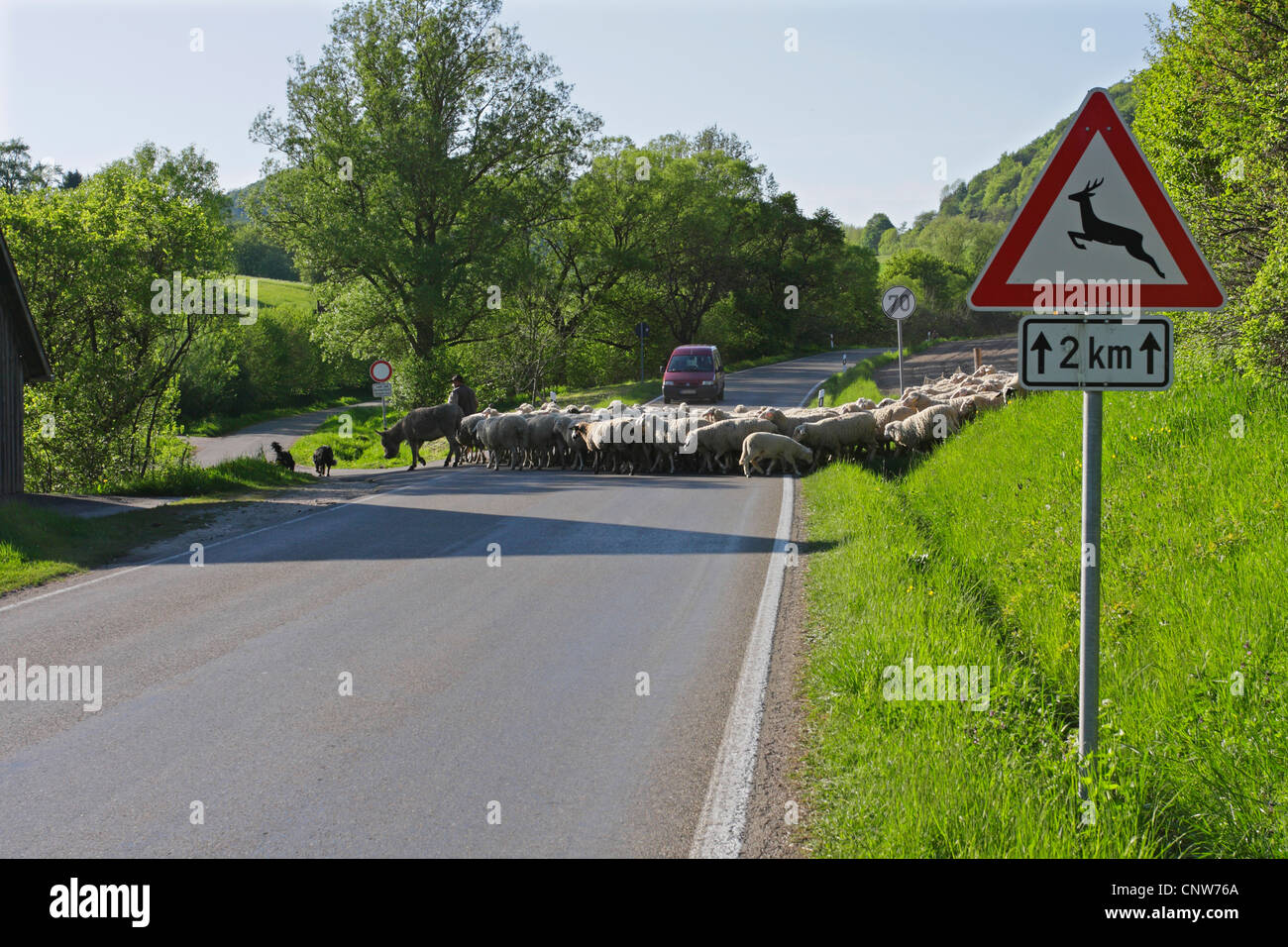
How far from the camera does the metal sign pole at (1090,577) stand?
421 cm

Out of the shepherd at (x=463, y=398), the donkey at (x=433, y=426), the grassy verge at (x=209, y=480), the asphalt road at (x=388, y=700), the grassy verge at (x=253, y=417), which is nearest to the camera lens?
the asphalt road at (x=388, y=700)

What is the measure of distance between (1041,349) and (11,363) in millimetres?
19411

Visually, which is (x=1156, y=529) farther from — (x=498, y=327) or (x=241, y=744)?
(x=498, y=327)

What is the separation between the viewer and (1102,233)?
435 centimetres

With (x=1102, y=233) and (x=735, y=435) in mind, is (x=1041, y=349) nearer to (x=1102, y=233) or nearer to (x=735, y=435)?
(x=1102, y=233)

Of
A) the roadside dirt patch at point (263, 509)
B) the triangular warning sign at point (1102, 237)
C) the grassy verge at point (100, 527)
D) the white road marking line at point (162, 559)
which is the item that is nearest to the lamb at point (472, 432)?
the roadside dirt patch at point (263, 509)

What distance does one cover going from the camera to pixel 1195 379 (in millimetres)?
13188

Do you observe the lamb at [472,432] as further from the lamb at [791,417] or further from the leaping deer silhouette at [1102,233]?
the leaping deer silhouette at [1102,233]

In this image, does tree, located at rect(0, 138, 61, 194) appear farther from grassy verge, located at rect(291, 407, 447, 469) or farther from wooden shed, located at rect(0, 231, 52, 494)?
wooden shed, located at rect(0, 231, 52, 494)

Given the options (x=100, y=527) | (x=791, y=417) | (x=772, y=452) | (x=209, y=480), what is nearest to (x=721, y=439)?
(x=772, y=452)

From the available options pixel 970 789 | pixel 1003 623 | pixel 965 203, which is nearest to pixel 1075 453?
pixel 1003 623

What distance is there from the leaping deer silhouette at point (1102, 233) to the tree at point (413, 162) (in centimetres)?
3358

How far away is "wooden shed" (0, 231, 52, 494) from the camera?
59.8 feet

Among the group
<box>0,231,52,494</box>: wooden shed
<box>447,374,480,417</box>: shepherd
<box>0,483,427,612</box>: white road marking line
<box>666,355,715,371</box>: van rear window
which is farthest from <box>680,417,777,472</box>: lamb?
<box>666,355,715,371</box>: van rear window
